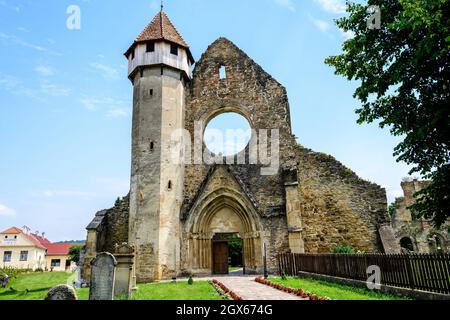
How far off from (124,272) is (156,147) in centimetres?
773

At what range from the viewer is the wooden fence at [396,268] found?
7512 millimetres

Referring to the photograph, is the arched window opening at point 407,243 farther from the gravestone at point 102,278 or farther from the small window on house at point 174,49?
the gravestone at point 102,278

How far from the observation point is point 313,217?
1750 cm

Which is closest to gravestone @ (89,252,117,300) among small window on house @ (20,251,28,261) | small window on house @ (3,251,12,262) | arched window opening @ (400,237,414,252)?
arched window opening @ (400,237,414,252)

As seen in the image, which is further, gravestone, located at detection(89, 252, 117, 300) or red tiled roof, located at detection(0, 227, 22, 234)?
red tiled roof, located at detection(0, 227, 22, 234)

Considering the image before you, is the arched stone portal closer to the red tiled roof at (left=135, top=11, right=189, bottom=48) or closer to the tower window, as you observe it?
the tower window

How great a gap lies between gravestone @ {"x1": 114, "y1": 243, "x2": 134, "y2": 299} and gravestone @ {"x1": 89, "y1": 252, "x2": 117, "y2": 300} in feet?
5.43

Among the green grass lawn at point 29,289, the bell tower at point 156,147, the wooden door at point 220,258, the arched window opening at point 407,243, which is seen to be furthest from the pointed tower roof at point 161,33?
the arched window opening at point 407,243

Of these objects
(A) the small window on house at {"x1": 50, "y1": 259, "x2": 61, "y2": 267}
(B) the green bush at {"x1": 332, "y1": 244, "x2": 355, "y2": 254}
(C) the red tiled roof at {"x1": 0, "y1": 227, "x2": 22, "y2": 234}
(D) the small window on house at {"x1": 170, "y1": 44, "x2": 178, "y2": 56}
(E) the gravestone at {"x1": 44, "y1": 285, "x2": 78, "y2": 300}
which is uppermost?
(D) the small window on house at {"x1": 170, "y1": 44, "x2": 178, "y2": 56}

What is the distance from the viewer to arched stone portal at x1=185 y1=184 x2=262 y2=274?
16625mm

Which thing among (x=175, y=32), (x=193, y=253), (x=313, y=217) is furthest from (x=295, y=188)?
(x=175, y=32)

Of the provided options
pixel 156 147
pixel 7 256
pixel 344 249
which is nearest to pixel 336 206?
pixel 344 249

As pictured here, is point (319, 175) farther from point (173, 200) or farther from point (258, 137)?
point (173, 200)
